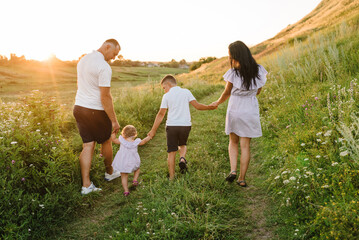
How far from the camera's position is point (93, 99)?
13.2 feet

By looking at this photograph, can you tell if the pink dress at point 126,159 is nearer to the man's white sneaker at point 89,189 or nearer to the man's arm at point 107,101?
the man's arm at point 107,101

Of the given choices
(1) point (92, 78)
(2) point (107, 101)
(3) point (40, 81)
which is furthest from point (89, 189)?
(3) point (40, 81)

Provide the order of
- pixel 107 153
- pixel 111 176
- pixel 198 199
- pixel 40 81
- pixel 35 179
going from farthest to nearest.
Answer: pixel 40 81 < pixel 111 176 < pixel 107 153 < pixel 35 179 < pixel 198 199

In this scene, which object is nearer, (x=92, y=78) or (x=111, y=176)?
(x=92, y=78)

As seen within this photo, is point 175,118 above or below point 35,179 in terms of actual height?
above

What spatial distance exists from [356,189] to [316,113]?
7.52 feet

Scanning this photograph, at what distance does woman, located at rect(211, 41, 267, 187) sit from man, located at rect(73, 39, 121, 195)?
2092 mm

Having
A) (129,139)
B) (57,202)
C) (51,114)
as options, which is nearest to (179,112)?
(129,139)

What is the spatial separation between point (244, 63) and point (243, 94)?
1.72ft

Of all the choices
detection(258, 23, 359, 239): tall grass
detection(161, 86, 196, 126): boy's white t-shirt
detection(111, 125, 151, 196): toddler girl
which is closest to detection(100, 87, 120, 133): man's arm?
detection(111, 125, 151, 196): toddler girl

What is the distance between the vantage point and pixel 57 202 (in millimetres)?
3473

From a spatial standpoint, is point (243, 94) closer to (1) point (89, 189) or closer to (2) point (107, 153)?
(2) point (107, 153)

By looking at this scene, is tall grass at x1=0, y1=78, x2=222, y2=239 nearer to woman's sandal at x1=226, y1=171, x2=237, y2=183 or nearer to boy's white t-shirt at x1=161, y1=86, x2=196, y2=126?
boy's white t-shirt at x1=161, y1=86, x2=196, y2=126

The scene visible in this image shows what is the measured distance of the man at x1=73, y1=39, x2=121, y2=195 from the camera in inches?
153
